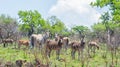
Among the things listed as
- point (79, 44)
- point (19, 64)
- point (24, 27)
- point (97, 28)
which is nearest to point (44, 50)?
point (19, 64)

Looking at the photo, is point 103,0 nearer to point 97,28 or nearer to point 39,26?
point 39,26

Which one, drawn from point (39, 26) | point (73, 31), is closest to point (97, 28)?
point (73, 31)

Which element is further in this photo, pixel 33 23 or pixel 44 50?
pixel 33 23

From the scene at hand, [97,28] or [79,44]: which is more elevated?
[97,28]

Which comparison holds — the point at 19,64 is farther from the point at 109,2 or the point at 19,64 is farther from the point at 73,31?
the point at 73,31

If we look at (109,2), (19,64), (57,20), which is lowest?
(19,64)

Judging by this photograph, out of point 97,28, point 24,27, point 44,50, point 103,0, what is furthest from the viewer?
point 97,28

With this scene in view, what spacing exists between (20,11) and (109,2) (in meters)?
48.1

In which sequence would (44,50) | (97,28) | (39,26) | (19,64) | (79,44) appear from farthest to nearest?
(97,28), (39,26), (79,44), (19,64), (44,50)

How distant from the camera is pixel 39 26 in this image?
279ft

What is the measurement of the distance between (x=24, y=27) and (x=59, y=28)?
19.1 m

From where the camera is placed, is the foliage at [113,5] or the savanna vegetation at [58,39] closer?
the savanna vegetation at [58,39]

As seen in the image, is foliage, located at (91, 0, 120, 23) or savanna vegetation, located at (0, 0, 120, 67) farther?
foliage, located at (91, 0, 120, 23)

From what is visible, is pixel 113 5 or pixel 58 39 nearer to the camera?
pixel 58 39
